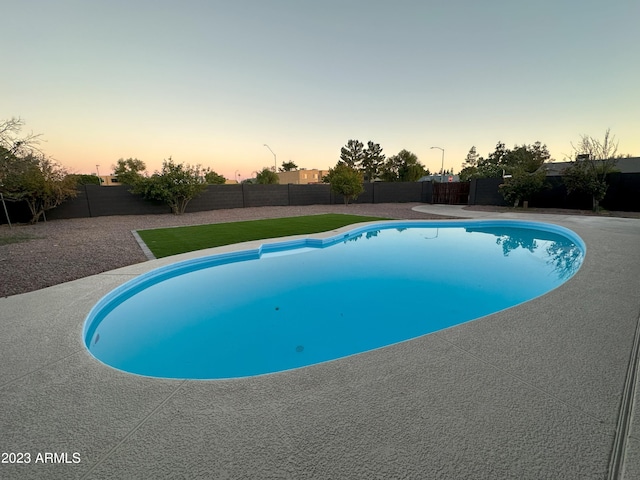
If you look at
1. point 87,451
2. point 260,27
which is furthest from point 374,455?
point 260,27

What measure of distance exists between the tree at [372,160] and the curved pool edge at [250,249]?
37.9 m

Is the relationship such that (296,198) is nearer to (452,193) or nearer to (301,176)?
(452,193)

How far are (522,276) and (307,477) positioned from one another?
6.19 meters

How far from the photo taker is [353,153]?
159 ft

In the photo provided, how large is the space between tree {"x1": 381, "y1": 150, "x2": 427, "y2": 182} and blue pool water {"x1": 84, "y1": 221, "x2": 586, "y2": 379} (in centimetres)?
3714

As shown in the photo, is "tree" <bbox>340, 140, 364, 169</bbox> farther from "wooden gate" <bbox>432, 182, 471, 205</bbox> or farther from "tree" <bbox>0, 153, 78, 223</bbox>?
"tree" <bbox>0, 153, 78, 223</bbox>

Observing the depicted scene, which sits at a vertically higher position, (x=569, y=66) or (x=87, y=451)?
(x=569, y=66)

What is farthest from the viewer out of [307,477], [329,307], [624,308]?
[329,307]

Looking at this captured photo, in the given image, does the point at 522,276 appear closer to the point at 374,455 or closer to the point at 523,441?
the point at 523,441

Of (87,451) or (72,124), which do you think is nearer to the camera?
(87,451)

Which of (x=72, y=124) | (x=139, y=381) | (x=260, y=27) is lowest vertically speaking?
(x=139, y=381)

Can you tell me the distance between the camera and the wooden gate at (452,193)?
19.1 metres

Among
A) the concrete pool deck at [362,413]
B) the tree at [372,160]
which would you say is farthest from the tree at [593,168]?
the tree at [372,160]

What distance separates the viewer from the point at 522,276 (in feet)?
18.5
